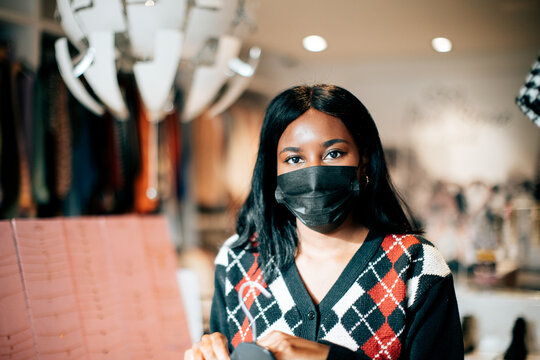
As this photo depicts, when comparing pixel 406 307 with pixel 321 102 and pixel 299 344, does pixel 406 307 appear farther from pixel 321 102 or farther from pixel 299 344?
pixel 321 102

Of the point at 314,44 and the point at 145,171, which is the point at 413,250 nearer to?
the point at 314,44

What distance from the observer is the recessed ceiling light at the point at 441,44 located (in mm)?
2449

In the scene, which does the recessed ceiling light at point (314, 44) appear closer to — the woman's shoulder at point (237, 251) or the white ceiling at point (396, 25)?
the white ceiling at point (396, 25)

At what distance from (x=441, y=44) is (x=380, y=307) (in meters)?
1.85

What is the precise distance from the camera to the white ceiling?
2273mm

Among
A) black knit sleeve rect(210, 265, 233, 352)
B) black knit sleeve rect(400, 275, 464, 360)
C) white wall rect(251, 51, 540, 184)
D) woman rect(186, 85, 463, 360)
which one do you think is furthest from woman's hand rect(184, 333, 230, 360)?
white wall rect(251, 51, 540, 184)

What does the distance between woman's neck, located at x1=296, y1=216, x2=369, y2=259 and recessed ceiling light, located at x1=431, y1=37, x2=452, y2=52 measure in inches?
58.6

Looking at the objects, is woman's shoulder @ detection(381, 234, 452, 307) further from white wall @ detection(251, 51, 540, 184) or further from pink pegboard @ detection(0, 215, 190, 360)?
white wall @ detection(251, 51, 540, 184)

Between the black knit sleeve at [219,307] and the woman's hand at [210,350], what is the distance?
32 cm

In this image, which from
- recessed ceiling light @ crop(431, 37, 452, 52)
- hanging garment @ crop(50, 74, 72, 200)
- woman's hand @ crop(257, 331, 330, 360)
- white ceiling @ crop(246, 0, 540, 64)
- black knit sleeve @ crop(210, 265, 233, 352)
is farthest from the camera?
hanging garment @ crop(50, 74, 72, 200)

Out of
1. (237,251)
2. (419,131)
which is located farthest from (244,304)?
(419,131)

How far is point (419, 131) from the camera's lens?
3.94 metres

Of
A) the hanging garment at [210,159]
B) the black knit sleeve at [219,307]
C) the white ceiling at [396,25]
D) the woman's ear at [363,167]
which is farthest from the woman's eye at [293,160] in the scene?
the hanging garment at [210,159]

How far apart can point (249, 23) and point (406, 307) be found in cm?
96
